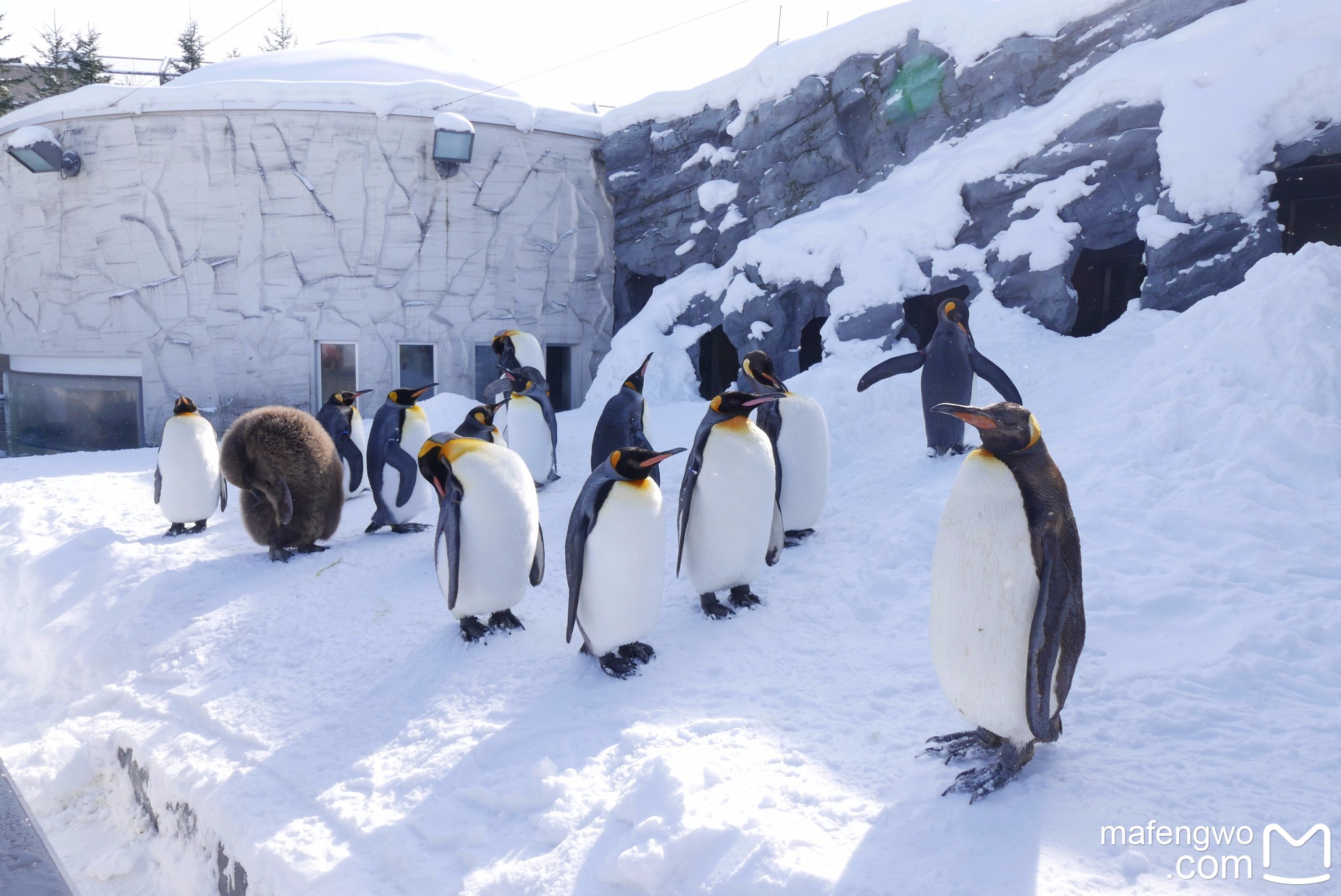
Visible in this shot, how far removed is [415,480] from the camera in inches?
189

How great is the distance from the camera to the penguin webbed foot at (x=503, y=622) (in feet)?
10.7

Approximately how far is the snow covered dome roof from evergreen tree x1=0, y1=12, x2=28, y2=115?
35.4 ft

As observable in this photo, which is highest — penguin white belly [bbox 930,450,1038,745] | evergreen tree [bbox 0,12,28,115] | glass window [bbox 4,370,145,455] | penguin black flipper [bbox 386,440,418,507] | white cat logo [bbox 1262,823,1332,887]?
evergreen tree [bbox 0,12,28,115]

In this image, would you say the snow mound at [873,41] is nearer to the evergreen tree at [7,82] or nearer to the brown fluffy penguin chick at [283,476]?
the brown fluffy penguin chick at [283,476]

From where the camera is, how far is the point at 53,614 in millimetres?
4113

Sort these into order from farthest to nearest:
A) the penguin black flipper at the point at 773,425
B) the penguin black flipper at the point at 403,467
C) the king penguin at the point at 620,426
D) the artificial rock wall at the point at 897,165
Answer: the artificial rock wall at the point at 897,165 → the king penguin at the point at 620,426 → the penguin black flipper at the point at 403,467 → the penguin black flipper at the point at 773,425

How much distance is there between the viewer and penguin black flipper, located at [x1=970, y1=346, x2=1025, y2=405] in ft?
13.6

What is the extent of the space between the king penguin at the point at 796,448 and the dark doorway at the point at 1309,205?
6209mm

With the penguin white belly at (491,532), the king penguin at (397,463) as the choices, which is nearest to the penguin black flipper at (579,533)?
the penguin white belly at (491,532)

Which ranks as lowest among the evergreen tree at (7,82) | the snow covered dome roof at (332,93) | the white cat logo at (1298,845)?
the white cat logo at (1298,845)

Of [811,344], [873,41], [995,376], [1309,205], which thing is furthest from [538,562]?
[1309,205]

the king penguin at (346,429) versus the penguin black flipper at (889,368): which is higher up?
the penguin black flipper at (889,368)

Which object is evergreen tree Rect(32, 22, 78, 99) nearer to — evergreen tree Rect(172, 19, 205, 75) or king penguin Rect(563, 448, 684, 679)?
evergreen tree Rect(172, 19, 205, 75)

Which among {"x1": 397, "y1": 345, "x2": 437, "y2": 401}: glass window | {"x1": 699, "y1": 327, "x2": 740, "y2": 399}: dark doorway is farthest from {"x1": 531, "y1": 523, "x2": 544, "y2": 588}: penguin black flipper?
{"x1": 397, "y1": 345, "x2": 437, "y2": 401}: glass window
